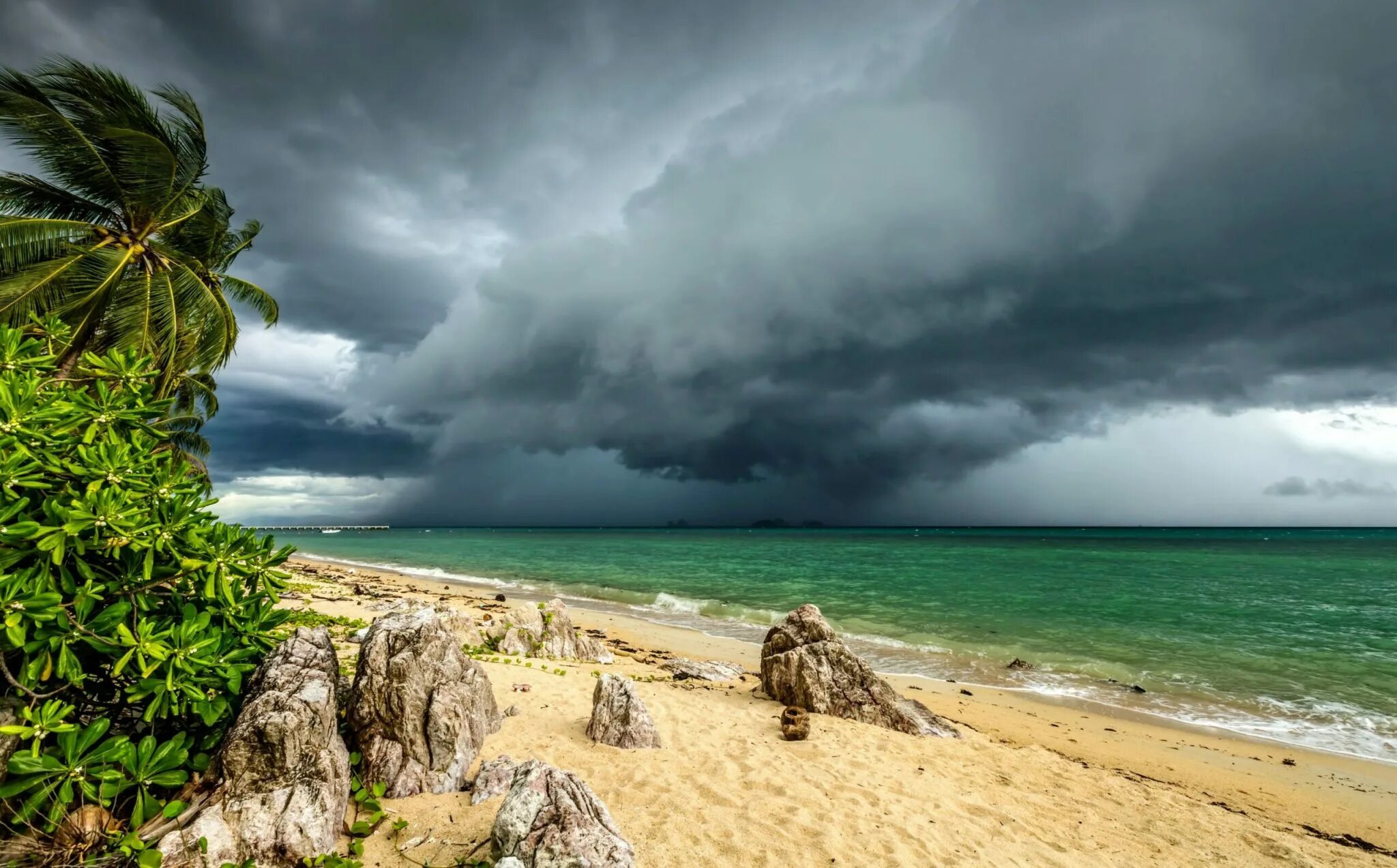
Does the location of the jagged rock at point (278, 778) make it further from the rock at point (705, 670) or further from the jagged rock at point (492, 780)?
the rock at point (705, 670)

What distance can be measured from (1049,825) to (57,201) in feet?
72.1

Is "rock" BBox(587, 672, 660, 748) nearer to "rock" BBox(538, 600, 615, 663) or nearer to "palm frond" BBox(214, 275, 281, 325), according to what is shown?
"rock" BBox(538, 600, 615, 663)

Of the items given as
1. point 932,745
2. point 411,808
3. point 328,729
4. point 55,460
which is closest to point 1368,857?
point 932,745

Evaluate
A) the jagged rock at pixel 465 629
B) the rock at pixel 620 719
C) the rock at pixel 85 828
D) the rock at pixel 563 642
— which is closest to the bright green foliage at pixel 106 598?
the rock at pixel 85 828

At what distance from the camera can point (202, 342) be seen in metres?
15.3

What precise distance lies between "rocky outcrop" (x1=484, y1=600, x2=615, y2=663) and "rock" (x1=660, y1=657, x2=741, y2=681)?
6.86 ft

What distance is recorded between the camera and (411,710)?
5.85 metres

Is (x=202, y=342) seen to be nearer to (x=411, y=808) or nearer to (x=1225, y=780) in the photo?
(x=411, y=808)

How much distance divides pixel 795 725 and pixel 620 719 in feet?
9.27

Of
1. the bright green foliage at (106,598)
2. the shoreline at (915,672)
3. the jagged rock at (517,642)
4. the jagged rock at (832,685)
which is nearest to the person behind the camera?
the bright green foliage at (106,598)

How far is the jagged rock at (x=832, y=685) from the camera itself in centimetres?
962

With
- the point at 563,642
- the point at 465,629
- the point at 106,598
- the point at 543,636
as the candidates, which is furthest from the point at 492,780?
the point at 563,642

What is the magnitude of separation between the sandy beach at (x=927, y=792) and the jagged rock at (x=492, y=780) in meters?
0.15

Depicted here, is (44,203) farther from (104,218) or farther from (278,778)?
(278,778)
